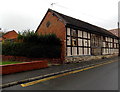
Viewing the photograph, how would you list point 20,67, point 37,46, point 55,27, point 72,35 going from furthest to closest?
point 55,27, point 72,35, point 37,46, point 20,67

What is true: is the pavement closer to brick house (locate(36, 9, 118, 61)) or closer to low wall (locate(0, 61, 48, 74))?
low wall (locate(0, 61, 48, 74))

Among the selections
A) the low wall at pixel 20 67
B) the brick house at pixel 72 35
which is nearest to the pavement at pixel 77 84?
the low wall at pixel 20 67

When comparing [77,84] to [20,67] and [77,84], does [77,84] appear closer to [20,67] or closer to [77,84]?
[77,84]

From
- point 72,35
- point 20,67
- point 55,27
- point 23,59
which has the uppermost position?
point 55,27

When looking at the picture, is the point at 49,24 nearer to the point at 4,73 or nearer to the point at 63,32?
the point at 63,32

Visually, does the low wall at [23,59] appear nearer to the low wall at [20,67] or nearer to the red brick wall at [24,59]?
the red brick wall at [24,59]

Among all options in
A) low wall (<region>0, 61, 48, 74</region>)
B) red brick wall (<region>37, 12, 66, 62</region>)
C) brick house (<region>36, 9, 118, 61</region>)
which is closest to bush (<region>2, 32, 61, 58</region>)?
red brick wall (<region>37, 12, 66, 62</region>)

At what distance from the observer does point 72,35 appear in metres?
11.8

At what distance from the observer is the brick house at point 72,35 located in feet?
36.5

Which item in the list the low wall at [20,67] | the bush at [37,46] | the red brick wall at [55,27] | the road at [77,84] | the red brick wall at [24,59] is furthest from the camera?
the red brick wall at [55,27]

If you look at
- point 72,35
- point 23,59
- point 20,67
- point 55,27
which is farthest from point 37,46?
point 72,35


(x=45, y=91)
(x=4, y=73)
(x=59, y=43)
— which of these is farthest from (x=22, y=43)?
(x=45, y=91)

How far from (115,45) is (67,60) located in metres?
17.0

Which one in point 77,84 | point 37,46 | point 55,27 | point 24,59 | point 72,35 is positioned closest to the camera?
point 77,84
